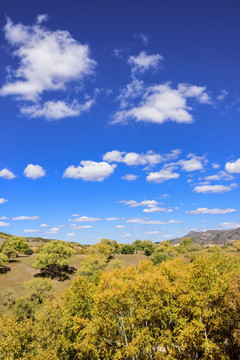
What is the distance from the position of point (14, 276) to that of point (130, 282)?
72.3m

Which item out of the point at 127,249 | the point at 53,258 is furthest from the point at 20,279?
the point at 127,249

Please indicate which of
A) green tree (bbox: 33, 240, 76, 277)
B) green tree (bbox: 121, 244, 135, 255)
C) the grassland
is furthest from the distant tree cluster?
green tree (bbox: 121, 244, 135, 255)

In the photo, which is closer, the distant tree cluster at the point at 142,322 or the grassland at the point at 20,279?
the distant tree cluster at the point at 142,322

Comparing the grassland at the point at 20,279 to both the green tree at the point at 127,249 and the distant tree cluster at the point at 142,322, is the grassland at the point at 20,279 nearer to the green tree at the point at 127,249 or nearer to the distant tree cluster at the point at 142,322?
the distant tree cluster at the point at 142,322

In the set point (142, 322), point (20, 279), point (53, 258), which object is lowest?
point (20, 279)

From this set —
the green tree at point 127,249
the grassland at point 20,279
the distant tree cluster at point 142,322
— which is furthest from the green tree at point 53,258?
the green tree at point 127,249

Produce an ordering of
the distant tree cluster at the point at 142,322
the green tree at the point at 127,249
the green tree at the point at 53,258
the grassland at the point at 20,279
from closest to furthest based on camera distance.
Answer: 1. the distant tree cluster at the point at 142,322
2. the grassland at the point at 20,279
3. the green tree at the point at 53,258
4. the green tree at the point at 127,249

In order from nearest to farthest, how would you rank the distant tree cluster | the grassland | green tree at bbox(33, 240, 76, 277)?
1. the distant tree cluster
2. the grassland
3. green tree at bbox(33, 240, 76, 277)

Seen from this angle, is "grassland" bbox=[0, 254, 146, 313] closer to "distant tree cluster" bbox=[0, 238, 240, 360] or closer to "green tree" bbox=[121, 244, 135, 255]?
"distant tree cluster" bbox=[0, 238, 240, 360]

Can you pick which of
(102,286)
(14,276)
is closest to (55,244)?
(14,276)

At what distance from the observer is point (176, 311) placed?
28828mm

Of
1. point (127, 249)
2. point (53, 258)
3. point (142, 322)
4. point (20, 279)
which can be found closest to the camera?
point (142, 322)

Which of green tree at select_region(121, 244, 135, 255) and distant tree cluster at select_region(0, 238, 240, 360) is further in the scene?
Answer: green tree at select_region(121, 244, 135, 255)

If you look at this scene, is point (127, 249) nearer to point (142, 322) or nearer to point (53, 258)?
point (53, 258)
